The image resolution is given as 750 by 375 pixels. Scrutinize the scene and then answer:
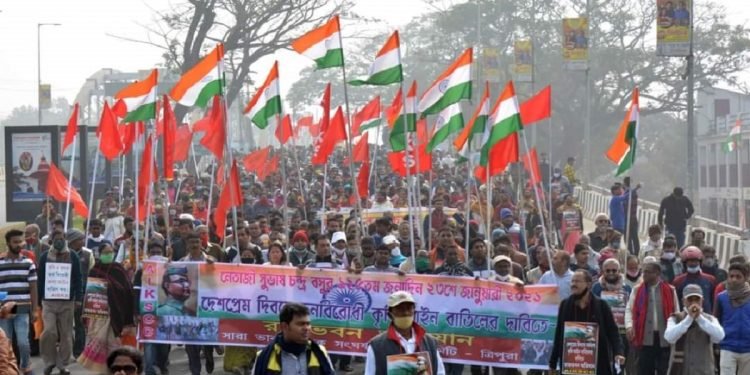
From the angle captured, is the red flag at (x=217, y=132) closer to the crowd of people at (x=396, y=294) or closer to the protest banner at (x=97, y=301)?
the crowd of people at (x=396, y=294)

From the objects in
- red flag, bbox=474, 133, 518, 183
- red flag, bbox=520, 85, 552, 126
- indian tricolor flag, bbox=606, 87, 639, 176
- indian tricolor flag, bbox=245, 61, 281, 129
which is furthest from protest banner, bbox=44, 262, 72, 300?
indian tricolor flag, bbox=606, 87, 639, 176

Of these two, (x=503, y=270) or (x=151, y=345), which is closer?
(x=503, y=270)

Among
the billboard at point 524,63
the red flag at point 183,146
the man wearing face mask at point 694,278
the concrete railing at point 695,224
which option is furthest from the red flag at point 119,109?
the billboard at point 524,63

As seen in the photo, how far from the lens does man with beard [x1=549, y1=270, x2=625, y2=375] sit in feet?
36.9

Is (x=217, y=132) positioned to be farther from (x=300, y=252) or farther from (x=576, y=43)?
(x=576, y=43)

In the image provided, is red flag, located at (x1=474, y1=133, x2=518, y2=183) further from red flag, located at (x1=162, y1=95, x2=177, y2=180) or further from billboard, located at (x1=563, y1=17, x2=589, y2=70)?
billboard, located at (x1=563, y1=17, x2=589, y2=70)

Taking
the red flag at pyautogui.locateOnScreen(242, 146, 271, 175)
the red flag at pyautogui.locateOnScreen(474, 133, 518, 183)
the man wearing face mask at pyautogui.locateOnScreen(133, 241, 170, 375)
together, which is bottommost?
the man wearing face mask at pyautogui.locateOnScreen(133, 241, 170, 375)

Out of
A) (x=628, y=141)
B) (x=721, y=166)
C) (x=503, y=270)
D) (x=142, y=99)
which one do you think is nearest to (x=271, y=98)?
(x=142, y=99)

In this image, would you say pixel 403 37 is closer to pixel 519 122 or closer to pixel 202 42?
pixel 202 42

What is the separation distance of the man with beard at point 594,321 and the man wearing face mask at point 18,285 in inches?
183

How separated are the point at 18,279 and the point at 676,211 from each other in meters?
13.2

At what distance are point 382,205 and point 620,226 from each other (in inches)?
141

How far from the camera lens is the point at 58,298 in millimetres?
14664

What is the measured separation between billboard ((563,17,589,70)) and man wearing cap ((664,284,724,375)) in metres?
31.7
